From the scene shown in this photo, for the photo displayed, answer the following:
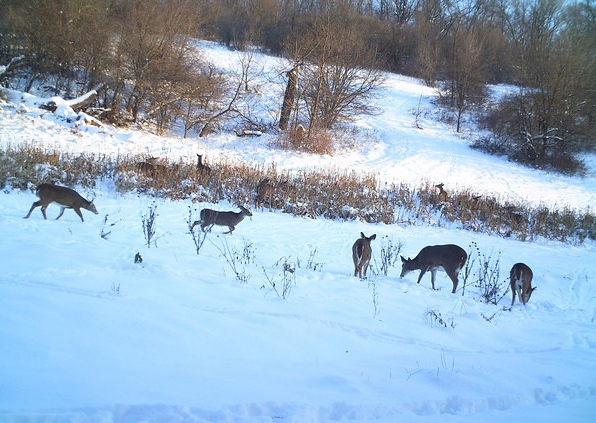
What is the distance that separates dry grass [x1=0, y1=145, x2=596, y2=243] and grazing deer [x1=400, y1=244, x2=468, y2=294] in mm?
5350

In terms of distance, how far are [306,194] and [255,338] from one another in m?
9.84

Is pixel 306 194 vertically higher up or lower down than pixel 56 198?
higher up

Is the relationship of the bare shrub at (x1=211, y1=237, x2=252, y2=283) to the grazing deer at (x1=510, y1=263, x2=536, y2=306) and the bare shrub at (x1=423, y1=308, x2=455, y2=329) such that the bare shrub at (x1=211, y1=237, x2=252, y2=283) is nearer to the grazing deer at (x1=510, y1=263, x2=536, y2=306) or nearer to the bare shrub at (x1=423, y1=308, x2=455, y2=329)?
the bare shrub at (x1=423, y1=308, x2=455, y2=329)

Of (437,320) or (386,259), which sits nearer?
(437,320)

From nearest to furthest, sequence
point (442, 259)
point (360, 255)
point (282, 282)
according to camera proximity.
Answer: point (282, 282) → point (360, 255) → point (442, 259)

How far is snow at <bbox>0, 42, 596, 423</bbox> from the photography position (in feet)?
9.79

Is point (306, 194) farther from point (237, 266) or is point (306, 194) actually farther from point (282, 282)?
point (282, 282)

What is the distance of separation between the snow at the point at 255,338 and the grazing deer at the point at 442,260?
0.50 m

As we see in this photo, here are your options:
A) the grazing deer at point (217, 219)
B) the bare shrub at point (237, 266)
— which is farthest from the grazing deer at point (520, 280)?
the grazing deer at point (217, 219)

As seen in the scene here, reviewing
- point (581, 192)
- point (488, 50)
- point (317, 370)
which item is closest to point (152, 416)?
point (317, 370)

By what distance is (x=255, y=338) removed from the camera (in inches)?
162

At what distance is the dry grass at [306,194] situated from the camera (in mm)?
12547

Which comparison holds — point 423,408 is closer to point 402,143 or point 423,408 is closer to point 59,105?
point 59,105

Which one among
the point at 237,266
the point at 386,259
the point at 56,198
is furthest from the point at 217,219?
the point at 386,259
